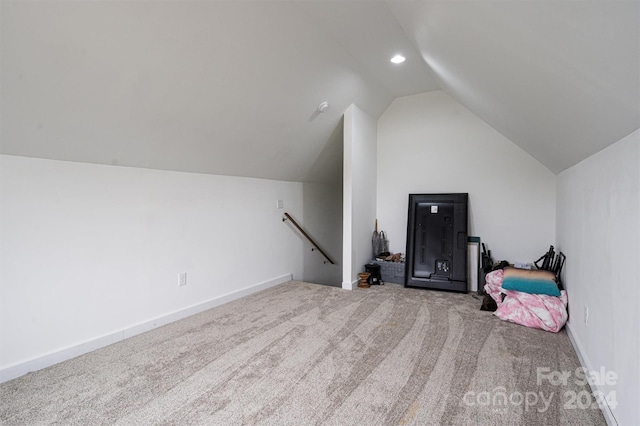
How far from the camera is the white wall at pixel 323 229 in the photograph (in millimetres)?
5117

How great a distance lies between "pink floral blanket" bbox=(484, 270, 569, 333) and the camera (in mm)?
2758

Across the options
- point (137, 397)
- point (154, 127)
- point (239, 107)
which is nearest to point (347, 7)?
point (239, 107)

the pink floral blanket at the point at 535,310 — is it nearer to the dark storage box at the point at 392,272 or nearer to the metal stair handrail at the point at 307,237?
the dark storage box at the point at 392,272

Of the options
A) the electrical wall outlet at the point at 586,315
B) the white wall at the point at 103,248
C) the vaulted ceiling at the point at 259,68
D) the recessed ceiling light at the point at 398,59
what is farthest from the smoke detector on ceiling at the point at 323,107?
the electrical wall outlet at the point at 586,315

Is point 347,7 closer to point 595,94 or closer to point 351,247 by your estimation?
point 595,94

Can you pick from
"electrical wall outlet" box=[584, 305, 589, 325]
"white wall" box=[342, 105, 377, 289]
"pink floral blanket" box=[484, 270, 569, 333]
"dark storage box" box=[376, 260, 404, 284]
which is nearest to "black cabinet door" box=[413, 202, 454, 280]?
"dark storage box" box=[376, 260, 404, 284]

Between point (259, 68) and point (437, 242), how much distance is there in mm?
3124

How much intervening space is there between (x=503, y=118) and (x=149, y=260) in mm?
3631

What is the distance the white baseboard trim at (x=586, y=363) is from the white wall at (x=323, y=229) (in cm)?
338

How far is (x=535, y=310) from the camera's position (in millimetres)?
2855

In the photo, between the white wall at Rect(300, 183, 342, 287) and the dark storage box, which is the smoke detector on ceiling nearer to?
the white wall at Rect(300, 183, 342, 287)

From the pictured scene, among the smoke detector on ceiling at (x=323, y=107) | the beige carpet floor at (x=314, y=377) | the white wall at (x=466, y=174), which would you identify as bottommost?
the beige carpet floor at (x=314, y=377)

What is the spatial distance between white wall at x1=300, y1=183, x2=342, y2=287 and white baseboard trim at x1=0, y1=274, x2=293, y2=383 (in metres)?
1.61

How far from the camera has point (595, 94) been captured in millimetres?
1274
